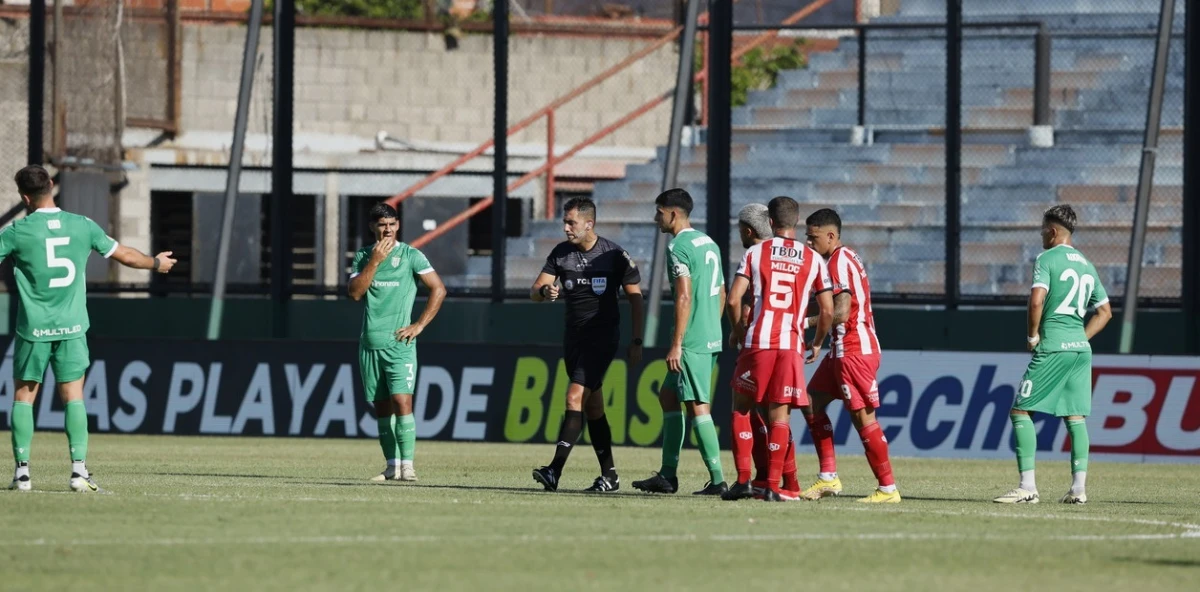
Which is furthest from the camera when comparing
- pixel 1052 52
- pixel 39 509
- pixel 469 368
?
pixel 1052 52

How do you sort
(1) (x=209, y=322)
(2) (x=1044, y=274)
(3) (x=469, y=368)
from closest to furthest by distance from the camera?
1. (2) (x=1044, y=274)
2. (3) (x=469, y=368)
3. (1) (x=209, y=322)

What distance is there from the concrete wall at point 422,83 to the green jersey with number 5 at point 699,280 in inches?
580

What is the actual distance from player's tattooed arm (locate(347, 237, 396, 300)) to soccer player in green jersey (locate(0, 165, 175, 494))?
7.51 feet

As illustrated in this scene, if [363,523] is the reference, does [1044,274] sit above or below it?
above

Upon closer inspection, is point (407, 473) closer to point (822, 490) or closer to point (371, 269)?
point (371, 269)

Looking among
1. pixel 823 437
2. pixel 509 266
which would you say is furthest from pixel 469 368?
pixel 823 437

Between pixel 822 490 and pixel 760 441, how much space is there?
26.7 inches

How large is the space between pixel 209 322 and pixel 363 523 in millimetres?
14572

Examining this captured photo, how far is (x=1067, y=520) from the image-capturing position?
38.7ft

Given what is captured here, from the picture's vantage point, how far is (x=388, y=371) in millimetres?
14922

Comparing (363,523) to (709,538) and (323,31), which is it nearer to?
(709,538)

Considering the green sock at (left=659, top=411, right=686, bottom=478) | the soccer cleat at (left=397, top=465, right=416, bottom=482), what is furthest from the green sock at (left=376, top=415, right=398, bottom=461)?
the green sock at (left=659, top=411, right=686, bottom=478)

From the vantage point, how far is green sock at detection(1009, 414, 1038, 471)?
13.5 meters

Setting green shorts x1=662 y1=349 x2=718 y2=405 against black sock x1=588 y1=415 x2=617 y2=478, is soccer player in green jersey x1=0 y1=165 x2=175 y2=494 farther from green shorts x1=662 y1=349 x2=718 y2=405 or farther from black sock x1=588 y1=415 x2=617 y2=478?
green shorts x1=662 y1=349 x2=718 y2=405
